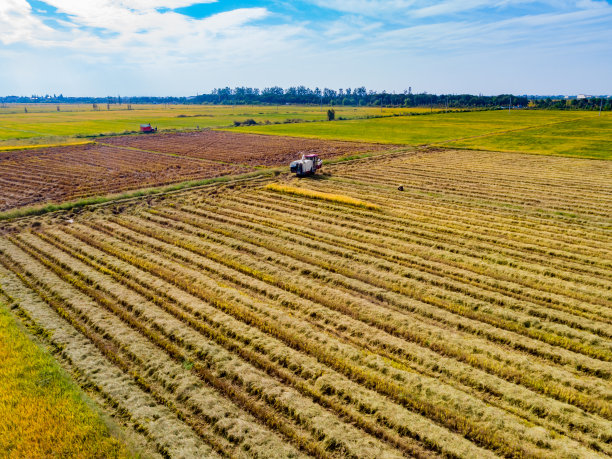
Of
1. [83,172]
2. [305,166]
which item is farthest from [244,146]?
[305,166]

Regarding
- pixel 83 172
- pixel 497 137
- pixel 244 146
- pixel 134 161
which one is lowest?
pixel 83 172

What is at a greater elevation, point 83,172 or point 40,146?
point 40,146

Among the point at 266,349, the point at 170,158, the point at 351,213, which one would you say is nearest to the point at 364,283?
the point at 266,349

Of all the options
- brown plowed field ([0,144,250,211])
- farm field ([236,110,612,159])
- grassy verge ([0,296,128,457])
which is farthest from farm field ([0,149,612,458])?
farm field ([236,110,612,159])

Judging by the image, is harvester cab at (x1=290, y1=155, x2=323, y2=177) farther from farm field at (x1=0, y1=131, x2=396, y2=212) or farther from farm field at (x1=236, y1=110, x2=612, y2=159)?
farm field at (x1=236, y1=110, x2=612, y2=159)

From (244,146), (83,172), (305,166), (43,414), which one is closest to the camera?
(43,414)

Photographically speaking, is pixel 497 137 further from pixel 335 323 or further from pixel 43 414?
pixel 43 414

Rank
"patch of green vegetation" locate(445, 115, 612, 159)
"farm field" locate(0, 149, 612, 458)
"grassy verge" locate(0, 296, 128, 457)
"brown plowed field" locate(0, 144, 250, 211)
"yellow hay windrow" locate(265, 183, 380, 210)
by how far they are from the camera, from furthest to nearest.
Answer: "patch of green vegetation" locate(445, 115, 612, 159)
"brown plowed field" locate(0, 144, 250, 211)
"yellow hay windrow" locate(265, 183, 380, 210)
"farm field" locate(0, 149, 612, 458)
"grassy verge" locate(0, 296, 128, 457)
